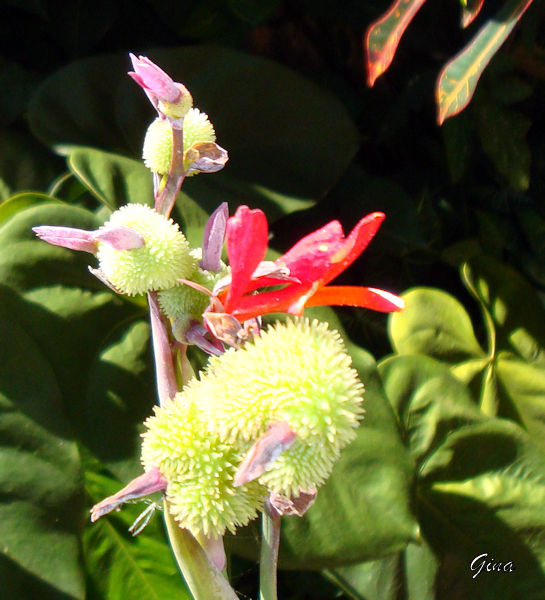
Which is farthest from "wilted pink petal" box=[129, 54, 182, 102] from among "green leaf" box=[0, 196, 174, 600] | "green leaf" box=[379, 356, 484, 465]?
"green leaf" box=[379, 356, 484, 465]

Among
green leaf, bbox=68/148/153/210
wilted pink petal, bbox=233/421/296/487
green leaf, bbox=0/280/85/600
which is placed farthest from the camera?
green leaf, bbox=68/148/153/210

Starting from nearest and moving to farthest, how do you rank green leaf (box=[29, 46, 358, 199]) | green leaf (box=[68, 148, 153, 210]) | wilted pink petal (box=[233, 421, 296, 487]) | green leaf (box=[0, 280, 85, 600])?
wilted pink petal (box=[233, 421, 296, 487])
green leaf (box=[0, 280, 85, 600])
green leaf (box=[68, 148, 153, 210])
green leaf (box=[29, 46, 358, 199])

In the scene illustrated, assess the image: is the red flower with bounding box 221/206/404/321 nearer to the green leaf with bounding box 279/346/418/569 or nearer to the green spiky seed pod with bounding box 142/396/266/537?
the green spiky seed pod with bounding box 142/396/266/537

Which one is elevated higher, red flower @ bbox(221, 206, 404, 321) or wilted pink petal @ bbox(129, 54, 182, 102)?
wilted pink petal @ bbox(129, 54, 182, 102)

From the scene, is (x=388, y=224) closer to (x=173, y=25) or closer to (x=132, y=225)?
(x=173, y=25)

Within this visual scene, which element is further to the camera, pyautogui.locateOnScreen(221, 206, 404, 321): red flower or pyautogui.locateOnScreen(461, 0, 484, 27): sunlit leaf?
pyautogui.locateOnScreen(461, 0, 484, 27): sunlit leaf

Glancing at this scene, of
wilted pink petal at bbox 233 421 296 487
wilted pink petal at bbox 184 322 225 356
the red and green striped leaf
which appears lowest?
wilted pink petal at bbox 184 322 225 356

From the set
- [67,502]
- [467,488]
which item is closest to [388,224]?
[467,488]
